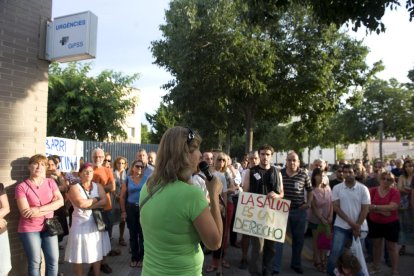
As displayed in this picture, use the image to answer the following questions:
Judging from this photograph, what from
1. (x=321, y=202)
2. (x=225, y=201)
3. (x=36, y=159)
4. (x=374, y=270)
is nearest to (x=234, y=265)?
(x=225, y=201)

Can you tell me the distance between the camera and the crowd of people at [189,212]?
2.31 m

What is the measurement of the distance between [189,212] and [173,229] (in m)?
0.14

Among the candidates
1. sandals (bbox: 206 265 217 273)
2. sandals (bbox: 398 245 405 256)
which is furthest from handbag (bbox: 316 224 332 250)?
sandals (bbox: 398 245 405 256)

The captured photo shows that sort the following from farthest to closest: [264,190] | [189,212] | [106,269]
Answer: [106,269] → [264,190] → [189,212]

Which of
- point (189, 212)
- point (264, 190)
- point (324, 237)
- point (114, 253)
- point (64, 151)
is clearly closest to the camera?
point (189, 212)

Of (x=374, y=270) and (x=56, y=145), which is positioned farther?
(x=56, y=145)

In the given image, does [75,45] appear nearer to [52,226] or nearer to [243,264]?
[52,226]

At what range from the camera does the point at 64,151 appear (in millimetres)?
8914

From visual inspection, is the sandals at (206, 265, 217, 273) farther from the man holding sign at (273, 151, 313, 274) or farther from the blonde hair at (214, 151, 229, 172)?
the blonde hair at (214, 151, 229, 172)

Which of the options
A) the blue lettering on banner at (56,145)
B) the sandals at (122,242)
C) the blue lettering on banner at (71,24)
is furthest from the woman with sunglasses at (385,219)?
the blue lettering on banner at (56,145)

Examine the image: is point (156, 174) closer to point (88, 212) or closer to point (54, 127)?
point (88, 212)

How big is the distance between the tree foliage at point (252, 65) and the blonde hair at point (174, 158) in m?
12.5

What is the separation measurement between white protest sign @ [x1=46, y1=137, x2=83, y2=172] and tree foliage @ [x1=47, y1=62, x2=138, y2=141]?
13.6m

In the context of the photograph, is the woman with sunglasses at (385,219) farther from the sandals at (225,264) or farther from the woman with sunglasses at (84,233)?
the woman with sunglasses at (84,233)
